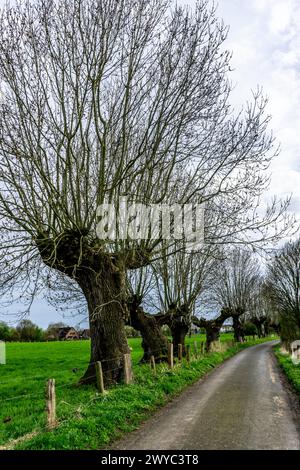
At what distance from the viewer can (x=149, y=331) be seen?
2219cm

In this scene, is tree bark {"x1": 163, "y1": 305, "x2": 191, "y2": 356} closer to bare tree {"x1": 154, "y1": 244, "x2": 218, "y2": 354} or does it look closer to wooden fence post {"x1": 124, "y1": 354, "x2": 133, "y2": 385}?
bare tree {"x1": 154, "y1": 244, "x2": 218, "y2": 354}

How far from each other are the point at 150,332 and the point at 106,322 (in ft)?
28.7

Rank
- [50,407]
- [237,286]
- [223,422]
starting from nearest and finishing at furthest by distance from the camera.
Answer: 1. [50,407]
2. [223,422]
3. [237,286]

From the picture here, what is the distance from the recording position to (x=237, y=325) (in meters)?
55.3

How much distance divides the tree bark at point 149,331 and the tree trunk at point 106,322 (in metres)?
7.48

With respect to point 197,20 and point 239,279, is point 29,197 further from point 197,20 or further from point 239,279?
point 239,279

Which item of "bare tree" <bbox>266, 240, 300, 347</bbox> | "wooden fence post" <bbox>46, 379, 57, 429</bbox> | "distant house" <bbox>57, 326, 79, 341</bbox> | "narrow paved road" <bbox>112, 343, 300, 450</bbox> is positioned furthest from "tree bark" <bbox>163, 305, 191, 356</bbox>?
"distant house" <bbox>57, 326, 79, 341</bbox>

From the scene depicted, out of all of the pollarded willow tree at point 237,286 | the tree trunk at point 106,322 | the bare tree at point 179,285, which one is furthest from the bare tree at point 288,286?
the tree trunk at point 106,322

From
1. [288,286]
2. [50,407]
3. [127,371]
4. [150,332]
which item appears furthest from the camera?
[288,286]

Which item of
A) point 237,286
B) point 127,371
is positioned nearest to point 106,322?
point 127,371

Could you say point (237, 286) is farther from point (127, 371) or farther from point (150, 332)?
point (127, 371)

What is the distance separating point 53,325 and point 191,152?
10352cm

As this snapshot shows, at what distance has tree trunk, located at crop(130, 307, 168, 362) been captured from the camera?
21766 mm

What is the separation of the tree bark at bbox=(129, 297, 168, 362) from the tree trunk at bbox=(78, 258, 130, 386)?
7.48m
